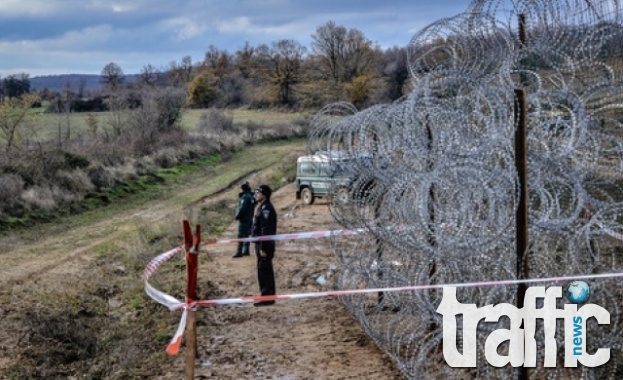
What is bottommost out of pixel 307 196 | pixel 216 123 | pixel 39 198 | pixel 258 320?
pixel 258 320

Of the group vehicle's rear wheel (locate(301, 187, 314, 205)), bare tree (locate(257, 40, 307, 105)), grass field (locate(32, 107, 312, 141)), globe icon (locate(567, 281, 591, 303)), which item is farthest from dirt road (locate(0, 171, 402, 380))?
bare tree (locate(257, 40, 307, 105))

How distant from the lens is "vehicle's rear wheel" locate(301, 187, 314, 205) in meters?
19.9

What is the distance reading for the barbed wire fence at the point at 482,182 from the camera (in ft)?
18.3

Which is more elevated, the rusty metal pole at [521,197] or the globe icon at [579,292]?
the rusty metal pole at [521,197]

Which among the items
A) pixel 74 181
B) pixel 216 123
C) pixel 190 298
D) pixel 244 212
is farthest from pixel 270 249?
pixel 216 123

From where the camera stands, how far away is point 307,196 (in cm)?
2003

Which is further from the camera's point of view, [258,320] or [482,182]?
[258,320]

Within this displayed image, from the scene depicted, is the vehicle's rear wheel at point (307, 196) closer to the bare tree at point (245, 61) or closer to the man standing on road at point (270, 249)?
the man standing on road at point (270, 249)

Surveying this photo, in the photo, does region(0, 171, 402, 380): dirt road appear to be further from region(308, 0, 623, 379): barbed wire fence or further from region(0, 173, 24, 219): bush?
region(0, 173, 24, 219): bush

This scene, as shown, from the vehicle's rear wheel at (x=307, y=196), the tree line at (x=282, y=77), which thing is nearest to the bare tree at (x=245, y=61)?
the tree line at (x=282, y=77)

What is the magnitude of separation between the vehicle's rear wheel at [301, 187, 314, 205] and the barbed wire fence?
11.6 m

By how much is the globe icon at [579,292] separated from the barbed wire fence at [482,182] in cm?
9

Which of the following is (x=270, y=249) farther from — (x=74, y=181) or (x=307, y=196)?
(x=74, y=181)

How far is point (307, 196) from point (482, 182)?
14.8 metres
